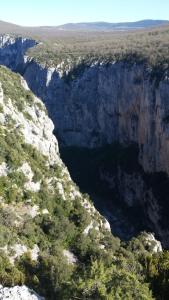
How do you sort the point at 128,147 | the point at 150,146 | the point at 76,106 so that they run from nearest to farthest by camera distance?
the point at 150,146
the point at 128,147
the point at 76,106

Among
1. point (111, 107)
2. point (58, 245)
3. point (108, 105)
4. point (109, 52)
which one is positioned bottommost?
point (58, 245)

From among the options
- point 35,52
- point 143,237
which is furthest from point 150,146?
point 35,52

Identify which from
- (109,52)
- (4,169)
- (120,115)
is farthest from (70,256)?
(109,52)

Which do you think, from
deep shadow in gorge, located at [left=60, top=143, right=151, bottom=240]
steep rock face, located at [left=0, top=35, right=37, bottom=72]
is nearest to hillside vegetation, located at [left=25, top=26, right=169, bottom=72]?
Answer: deep shadow in gorge, located at [left=60, top=143, right=151, bottom=240]

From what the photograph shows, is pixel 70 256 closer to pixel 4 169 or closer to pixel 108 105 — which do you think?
pixel 4 169

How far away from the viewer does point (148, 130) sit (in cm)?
7025

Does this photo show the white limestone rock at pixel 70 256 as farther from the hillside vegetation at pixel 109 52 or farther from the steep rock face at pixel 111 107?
the hillside vegetation at pixel 109 52

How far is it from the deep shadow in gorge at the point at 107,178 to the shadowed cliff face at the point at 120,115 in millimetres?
433

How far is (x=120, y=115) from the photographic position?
7919 centimetres

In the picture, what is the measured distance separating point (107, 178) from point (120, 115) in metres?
9.09

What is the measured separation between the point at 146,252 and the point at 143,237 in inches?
122

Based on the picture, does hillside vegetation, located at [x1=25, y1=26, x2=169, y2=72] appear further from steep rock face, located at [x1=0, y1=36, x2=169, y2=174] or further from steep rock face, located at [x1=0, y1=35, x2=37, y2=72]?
steep rock face, located at [x1=0, y1=35, x2=37, y2=72]

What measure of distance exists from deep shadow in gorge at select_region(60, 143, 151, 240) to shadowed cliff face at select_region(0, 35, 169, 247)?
43cm

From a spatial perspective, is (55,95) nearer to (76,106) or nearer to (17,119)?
(76,106)
